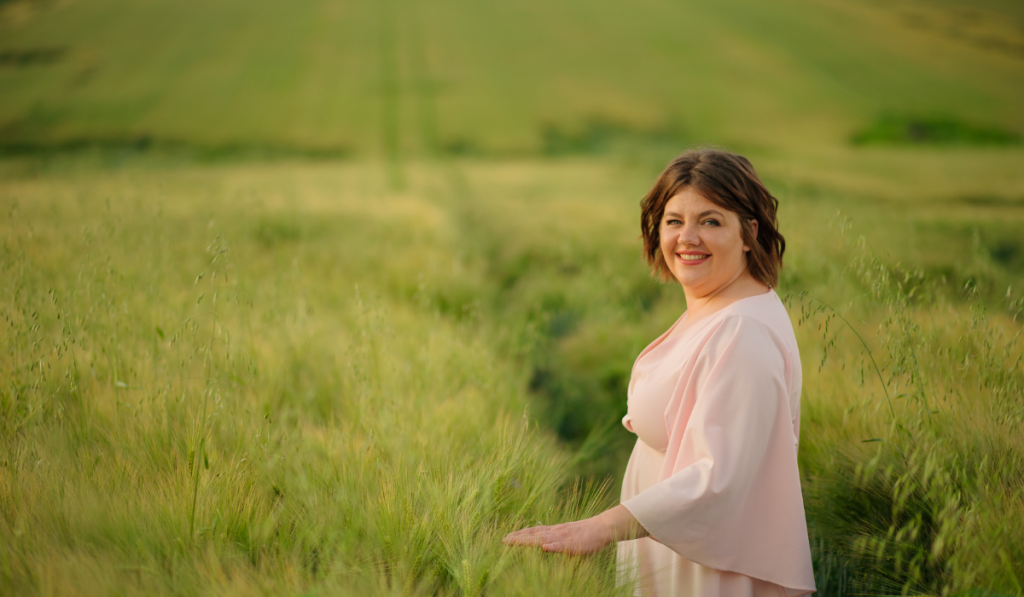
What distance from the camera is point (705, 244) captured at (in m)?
1.72

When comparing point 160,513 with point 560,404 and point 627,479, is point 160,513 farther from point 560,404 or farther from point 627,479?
point 560,404

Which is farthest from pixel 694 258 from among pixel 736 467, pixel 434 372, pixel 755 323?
pixel 434 372

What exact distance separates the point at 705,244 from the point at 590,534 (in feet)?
2.98

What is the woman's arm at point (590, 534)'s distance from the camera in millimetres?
1486

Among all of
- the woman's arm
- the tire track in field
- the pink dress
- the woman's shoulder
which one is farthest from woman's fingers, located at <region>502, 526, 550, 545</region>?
the tire track in field

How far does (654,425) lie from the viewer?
175 centimetres

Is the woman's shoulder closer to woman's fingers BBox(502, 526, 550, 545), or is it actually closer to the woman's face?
the woman's face

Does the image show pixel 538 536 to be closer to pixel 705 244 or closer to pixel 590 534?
pixel 590 534

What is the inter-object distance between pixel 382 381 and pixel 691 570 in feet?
5.81

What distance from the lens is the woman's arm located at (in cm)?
149

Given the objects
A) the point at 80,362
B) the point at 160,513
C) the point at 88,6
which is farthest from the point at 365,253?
the point at 88,6

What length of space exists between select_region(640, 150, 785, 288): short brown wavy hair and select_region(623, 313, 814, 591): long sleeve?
0.32m

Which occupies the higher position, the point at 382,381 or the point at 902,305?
the point at 902,305

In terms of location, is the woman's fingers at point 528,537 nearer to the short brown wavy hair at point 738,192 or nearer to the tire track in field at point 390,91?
the short brown wavy hair at point 738,192
